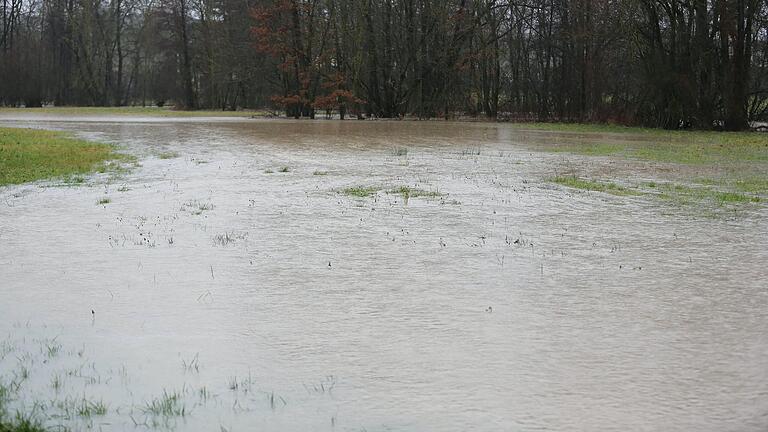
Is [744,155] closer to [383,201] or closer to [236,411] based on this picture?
[383,201]

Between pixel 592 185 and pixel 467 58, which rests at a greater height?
pixel 467 58

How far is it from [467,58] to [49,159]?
26.4 meters

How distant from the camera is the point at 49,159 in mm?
14109

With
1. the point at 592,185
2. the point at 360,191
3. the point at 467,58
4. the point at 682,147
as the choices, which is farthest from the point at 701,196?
the point at 467,58

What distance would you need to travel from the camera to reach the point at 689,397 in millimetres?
3541

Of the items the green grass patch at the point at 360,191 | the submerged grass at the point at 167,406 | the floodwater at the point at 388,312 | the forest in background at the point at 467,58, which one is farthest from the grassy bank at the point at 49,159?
the forest in background at the point at 467,58

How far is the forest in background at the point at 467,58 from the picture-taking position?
27.8m

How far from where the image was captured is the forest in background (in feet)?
91.3

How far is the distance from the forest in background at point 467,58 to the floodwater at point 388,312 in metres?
20.6

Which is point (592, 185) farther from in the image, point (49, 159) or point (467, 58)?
point (467, 58)

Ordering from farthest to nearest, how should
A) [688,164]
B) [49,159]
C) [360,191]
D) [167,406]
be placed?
[688,164] < [49,159] < [360,191] < [167,406]

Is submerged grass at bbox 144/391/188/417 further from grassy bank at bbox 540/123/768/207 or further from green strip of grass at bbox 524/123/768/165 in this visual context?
green strip of grass at bbox 524/123/768/165

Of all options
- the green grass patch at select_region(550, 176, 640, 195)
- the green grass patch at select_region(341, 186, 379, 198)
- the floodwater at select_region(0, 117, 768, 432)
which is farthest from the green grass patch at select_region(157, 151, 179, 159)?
the green grass patch at select_region(550, 176, 640, 195)

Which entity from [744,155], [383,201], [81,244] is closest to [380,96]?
[744,155]
